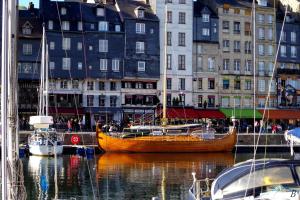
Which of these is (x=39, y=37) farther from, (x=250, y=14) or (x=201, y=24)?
(x=250, y=14)

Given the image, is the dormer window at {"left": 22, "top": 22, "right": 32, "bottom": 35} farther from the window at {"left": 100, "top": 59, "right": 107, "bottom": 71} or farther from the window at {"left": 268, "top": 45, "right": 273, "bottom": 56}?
the window at {"left": 268, "top": 45, "right": 273, "bottom": 56}

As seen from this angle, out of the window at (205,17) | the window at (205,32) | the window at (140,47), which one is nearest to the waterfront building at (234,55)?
the window at (205,17)

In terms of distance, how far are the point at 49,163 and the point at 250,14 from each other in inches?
1741

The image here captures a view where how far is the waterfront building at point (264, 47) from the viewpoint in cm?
7994

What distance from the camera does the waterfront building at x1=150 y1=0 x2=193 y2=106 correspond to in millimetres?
75562

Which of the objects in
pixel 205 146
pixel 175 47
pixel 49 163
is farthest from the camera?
pixel 175 47

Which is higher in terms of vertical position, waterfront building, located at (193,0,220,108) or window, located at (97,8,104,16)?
window, located at (97,8,104,16)

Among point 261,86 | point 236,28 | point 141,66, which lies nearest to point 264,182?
point 141,66

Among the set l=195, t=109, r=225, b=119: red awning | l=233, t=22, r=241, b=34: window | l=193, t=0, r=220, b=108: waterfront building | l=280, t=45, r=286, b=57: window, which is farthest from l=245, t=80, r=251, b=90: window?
l=195, t=109, r=225, b=119: red awning

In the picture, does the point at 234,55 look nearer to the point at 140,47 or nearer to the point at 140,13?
the point at 140,47

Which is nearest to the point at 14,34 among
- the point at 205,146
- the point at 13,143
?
the point at 13,143

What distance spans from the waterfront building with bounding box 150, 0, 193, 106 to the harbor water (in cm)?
2277

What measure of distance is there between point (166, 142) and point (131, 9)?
26.4m

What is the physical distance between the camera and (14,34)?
36.2ft
